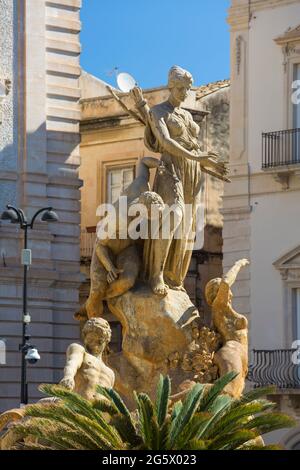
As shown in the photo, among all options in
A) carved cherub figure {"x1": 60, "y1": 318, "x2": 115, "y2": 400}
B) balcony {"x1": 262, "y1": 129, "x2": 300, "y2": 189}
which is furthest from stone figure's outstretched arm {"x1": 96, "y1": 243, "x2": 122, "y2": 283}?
balcony {"x1": 262, "y1": 129, "x2": 300, "y2": 189}

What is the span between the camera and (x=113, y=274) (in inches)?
977

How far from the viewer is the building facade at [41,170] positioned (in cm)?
4169

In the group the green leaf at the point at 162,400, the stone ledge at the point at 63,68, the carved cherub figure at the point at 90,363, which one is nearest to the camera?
the green leaf at the point at 162,400

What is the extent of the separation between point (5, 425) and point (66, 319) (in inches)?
781

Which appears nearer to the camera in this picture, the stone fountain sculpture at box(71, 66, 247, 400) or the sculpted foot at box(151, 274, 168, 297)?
the stone fountain sculpture at box(71, 66, 247, 400)

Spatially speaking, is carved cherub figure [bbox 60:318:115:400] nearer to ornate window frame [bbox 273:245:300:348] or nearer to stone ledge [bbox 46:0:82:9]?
ornate window frame [bbox 273:245:300:348]

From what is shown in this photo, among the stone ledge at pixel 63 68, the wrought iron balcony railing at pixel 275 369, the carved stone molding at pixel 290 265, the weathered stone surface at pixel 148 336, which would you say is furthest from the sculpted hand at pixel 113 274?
the carved stone molding at pixel 290 265

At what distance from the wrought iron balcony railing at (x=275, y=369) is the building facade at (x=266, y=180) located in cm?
2

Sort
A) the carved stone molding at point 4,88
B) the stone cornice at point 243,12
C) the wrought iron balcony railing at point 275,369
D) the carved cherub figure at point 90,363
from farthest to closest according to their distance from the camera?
the stone cornice at point 243,12 → the wrought iron balcony railing at point 275,369 → the carved stone molding at point 4,88 → the carved cherub figure at point 90,363

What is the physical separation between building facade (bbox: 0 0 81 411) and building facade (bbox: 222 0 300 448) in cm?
363

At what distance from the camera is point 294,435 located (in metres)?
41.5

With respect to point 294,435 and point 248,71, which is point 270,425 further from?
point 248,71

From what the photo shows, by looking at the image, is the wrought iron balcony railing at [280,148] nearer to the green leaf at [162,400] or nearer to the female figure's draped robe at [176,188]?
the female figure's draped robe at [176,188]

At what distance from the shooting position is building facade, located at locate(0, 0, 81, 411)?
137ft
